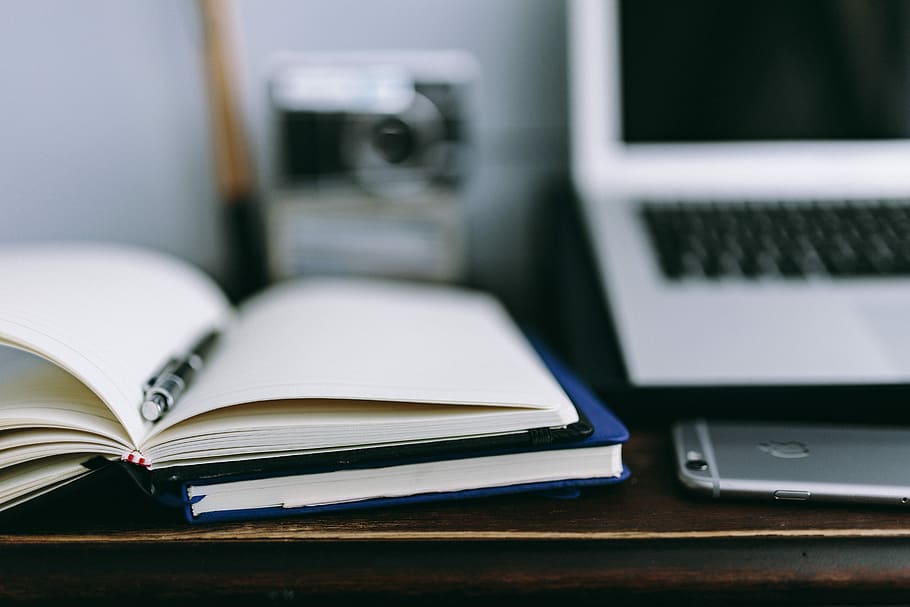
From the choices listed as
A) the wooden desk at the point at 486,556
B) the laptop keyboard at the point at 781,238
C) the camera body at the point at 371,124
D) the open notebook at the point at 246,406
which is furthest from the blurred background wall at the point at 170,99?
the wooden desk at the point at 486,556

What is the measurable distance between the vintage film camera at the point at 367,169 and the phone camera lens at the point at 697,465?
12.8 inches

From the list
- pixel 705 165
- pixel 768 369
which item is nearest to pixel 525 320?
pixel 705 165

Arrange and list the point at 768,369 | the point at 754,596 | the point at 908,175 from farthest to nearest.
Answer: the point at 908,175 → the point at 768,369 → the point at 754,596

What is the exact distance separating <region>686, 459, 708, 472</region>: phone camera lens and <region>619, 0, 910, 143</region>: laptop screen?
13.5 inches

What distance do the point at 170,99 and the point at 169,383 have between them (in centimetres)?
44

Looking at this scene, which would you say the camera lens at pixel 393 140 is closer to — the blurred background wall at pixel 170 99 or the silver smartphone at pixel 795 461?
the blurred background wall at pixel 170 99

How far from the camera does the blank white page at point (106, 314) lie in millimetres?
316

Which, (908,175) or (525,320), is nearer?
(908,175)

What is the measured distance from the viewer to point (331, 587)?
29cm

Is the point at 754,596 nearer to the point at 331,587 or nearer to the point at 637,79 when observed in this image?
the point at 331,587

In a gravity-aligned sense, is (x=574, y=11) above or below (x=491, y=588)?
above

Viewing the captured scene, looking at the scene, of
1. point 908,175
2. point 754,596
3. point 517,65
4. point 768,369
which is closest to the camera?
point 754,596

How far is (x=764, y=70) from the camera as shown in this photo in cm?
59

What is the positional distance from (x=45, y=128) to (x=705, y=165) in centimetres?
61
